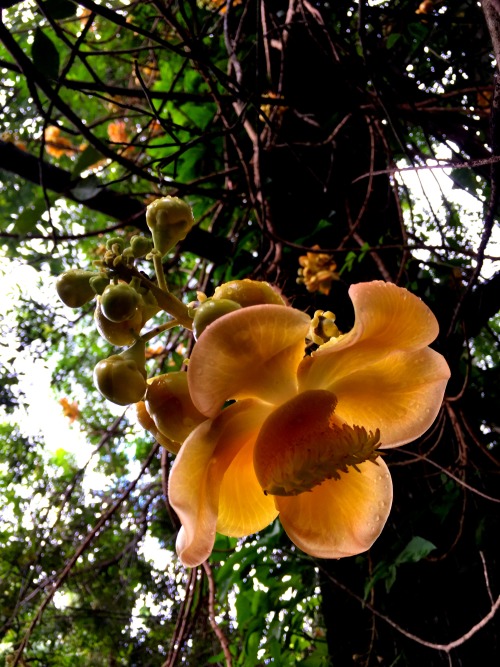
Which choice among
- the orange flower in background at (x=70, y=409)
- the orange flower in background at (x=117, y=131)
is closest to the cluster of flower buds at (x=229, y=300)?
the orange flower in background at (x=117, y=131)

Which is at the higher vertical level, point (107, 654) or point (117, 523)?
point (117, 523)

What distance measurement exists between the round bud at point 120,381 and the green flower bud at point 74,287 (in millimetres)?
82

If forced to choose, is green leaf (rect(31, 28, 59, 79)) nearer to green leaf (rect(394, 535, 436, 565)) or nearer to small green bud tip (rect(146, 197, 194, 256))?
small green bud tip (rect(146, 197, 194, 256))

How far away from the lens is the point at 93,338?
3.18 meters

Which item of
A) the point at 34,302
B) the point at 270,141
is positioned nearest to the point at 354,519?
the point at 270,141

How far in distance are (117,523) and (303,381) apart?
2.34m

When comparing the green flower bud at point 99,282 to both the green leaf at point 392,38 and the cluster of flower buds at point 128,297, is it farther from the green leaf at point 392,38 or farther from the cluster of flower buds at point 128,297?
the green leaf at point 392,38

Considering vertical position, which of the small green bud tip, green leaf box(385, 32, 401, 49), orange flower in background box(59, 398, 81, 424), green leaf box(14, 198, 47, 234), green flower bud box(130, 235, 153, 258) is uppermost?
green leaf box(385, 32, 401, 49)

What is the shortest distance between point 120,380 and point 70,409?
3.17m

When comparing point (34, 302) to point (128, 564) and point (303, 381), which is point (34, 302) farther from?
point (303, 381)

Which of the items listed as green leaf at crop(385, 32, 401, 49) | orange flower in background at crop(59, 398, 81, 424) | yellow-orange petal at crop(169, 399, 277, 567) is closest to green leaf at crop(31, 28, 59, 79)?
yellow-orange petal at crop(169, 399, 277, 567)

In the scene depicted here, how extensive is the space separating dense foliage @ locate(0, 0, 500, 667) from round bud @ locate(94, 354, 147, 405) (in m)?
0.46

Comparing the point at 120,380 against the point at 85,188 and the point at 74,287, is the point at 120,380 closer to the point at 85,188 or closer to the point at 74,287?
the point at 74,287

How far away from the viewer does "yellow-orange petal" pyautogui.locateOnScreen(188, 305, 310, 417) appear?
1.53 feet
